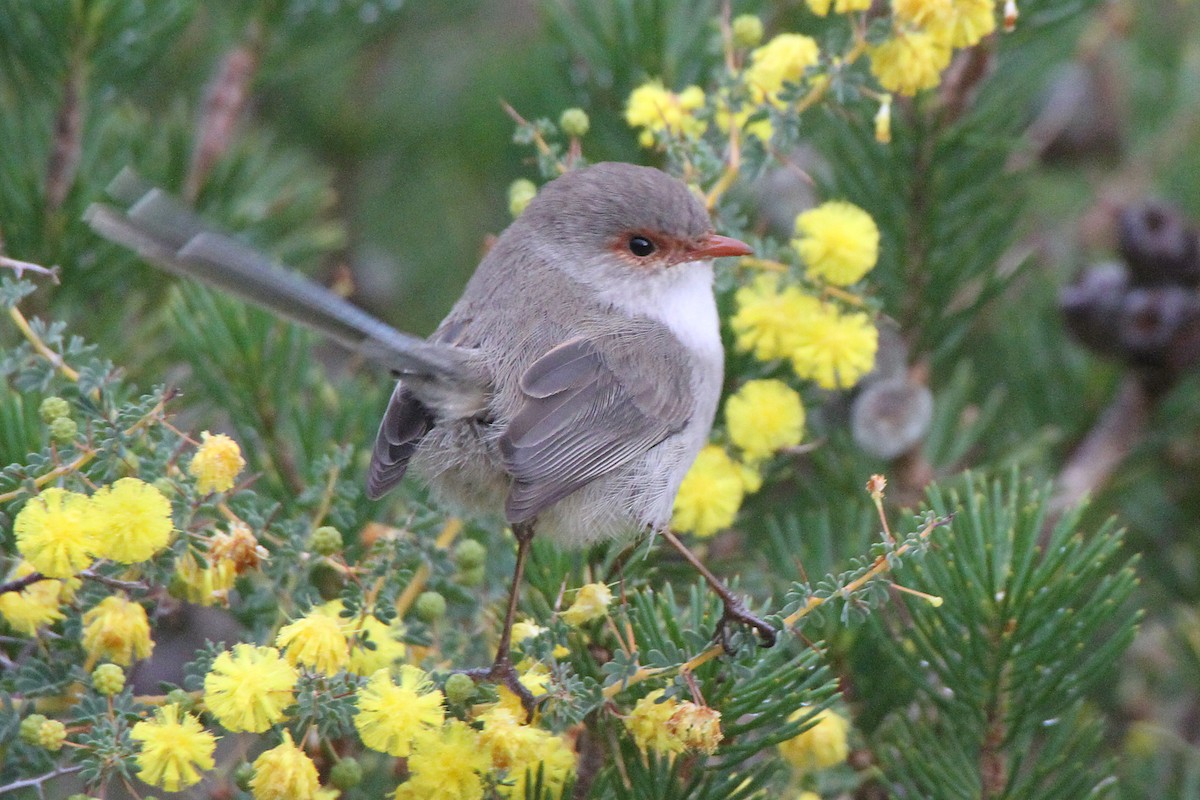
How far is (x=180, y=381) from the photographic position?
2568 millimetres

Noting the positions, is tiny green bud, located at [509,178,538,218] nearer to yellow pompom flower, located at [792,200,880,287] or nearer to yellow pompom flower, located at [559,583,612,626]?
yellow pompom flower, located at [792,200,880,287]

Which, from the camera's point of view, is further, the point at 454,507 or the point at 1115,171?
the point at 1115,171

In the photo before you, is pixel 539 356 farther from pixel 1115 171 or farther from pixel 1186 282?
pixel 1115 171

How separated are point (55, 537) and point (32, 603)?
0.16 metres

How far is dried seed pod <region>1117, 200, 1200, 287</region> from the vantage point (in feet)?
8.57

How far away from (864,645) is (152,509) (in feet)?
3.67

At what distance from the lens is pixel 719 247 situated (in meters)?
2.24

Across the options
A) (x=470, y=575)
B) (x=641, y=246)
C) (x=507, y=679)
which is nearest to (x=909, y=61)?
(x=641, y=246)

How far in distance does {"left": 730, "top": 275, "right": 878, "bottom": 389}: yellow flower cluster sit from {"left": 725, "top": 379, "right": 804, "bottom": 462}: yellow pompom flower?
0.05 meters

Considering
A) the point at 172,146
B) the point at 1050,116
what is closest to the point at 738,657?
the point at 172,146

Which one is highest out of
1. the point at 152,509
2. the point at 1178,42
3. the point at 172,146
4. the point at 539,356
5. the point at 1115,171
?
the point at 172,146

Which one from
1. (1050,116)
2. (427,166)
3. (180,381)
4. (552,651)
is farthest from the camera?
(427,166)

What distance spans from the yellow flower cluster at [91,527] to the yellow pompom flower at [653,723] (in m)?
0.58

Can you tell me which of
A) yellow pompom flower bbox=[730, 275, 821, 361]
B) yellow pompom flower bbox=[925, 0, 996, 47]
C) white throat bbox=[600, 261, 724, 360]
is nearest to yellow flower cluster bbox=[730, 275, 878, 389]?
yellow pompom flower bbox=[730, 275, 821, 361]
